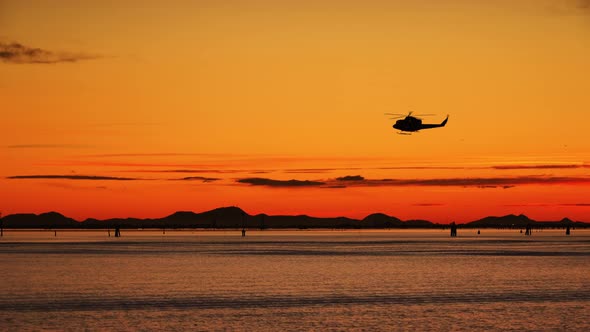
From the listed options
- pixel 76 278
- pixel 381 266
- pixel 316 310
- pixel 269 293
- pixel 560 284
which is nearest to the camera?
pixel 316 310

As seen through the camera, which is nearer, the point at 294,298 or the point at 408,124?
the point at 294,298

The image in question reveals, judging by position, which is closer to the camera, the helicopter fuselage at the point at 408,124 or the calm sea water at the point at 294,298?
the calm sea water at the point at 294,298

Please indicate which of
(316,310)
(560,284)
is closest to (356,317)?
(316,310)

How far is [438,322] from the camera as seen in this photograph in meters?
40.7

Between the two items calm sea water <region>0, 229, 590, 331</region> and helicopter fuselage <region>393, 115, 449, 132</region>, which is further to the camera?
helicopter fuselage <region>393, 115, 449, 132</region>

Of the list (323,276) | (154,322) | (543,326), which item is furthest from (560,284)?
(154,322)

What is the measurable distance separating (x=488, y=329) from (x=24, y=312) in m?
22.1

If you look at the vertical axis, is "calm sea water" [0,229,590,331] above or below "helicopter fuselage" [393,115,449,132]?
below

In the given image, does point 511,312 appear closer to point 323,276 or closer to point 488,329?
point 488,329

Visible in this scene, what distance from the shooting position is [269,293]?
180 feet

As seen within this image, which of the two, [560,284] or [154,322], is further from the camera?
[560,284]

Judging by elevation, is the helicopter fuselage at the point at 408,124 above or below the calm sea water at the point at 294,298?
above

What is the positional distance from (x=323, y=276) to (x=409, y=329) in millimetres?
31561

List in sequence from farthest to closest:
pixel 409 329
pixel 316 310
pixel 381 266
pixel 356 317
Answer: pixel 381 266
pixel 316 310
pixel 356 317
pixel 409 329
